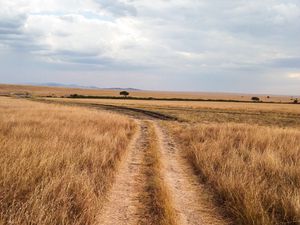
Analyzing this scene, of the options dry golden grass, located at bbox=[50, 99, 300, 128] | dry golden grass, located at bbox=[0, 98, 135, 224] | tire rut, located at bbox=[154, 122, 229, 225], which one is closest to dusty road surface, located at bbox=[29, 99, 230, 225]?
tire rut, located at bbox=[154, 122, 229, 225]

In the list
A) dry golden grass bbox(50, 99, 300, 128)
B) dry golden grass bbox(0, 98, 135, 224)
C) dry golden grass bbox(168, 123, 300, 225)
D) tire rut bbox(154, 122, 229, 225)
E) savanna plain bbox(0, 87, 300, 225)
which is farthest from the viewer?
dry golden grass bbox(50, 99, 300, 128)

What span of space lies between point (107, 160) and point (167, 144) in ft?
18.5

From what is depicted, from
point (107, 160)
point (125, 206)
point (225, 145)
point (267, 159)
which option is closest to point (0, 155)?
point (107, 160)

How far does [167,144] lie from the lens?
1518 centimetres

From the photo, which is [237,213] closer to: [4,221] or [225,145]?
[4,221]

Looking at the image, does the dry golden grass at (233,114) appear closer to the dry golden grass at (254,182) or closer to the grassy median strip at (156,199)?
the dry golden grass at (254,182)

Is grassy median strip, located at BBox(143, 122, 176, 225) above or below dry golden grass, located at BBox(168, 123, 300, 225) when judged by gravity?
below

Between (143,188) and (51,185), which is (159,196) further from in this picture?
(51,185)

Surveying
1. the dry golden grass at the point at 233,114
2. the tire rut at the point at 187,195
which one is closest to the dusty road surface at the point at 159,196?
the tire rut at the point at 187,195

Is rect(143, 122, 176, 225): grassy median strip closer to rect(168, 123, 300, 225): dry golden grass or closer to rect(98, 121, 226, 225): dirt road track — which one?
rect(98, 121, 226, 225): dirt road track

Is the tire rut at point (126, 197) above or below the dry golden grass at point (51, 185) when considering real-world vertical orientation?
below

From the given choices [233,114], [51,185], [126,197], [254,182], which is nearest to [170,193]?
[126,197]

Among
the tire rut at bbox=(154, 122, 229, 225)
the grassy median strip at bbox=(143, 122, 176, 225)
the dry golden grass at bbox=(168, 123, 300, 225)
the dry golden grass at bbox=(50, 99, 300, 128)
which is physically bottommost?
the dry golden grass at bbox=(50, 99, 300, 128)

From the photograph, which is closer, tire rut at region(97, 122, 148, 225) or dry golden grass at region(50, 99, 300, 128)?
tire rut at region(97, 122, 148, 225)
